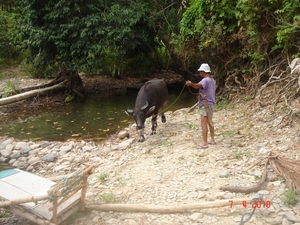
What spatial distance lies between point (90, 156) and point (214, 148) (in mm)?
3158

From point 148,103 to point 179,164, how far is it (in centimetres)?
281

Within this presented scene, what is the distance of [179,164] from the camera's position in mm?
6230

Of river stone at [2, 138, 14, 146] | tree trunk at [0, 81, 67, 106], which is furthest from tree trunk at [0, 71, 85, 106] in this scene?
river stone at [2, 138, 14, 146]

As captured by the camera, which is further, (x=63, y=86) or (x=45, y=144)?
Result: (x=63, y=86)

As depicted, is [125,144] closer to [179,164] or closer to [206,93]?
[179,164]

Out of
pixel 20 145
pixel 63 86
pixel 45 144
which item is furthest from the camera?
pixel 63 86

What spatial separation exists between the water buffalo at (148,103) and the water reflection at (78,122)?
78.4 inches

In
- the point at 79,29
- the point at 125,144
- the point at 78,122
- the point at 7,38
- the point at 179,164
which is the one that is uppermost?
the point at 79,29

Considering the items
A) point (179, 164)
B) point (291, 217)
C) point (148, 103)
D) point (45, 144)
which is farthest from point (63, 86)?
point (291, 217)

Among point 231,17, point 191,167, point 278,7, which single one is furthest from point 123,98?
point 191,167

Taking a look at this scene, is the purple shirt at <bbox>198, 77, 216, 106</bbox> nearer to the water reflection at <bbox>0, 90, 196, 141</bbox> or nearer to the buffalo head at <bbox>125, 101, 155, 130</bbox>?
the buffalo head at <bbox>125, 101, 155, 130</bbox>

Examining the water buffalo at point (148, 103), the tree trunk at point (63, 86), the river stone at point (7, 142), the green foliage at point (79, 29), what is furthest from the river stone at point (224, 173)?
Result: the tree trunk at point (63, 86)

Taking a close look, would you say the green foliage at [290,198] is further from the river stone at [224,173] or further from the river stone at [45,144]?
the river stone at [45,144]

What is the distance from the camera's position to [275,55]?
31.9 feet
